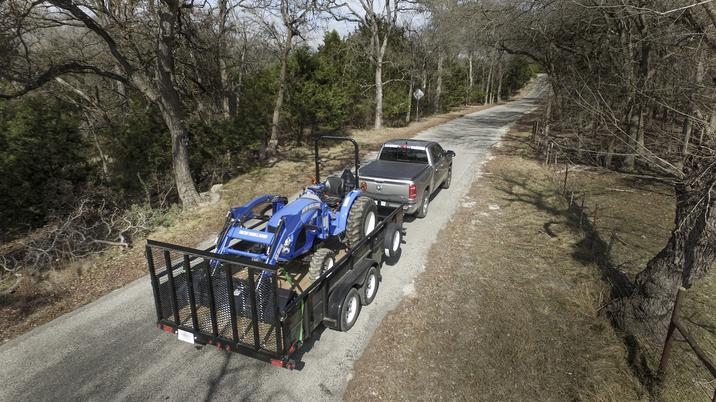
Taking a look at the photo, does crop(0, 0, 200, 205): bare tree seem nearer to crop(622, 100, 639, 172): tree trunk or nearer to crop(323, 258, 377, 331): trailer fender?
crop(323, 258, 377, 331): trailer fender

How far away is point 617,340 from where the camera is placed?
5.55 m

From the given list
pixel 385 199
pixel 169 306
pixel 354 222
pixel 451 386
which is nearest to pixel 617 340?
pixel 451 386

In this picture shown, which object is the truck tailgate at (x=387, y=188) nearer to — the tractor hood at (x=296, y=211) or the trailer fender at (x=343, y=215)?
the trailer fender at (x=343, y=215)

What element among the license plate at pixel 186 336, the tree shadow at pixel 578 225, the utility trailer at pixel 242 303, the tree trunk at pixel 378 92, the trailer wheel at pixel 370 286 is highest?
the tree trunk at pixel 378 92

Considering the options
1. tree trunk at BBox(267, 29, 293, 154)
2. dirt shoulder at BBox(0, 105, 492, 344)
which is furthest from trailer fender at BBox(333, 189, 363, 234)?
tree trunk at BBox(267, 29, 293, 154)

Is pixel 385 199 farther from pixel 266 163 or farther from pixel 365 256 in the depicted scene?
pixel 266 163

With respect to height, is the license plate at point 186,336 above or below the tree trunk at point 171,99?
below

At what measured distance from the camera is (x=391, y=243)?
720 cm

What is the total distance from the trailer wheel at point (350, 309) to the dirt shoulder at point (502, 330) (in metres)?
0.42

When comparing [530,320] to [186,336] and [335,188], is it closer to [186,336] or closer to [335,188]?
[335,188]

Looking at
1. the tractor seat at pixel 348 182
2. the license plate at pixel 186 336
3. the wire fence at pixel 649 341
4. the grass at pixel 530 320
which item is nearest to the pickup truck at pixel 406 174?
the tractor seat at pixel 348 182

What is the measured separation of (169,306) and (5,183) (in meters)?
10.0

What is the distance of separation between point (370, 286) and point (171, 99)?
8.36m

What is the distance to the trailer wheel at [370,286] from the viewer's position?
6037mm
